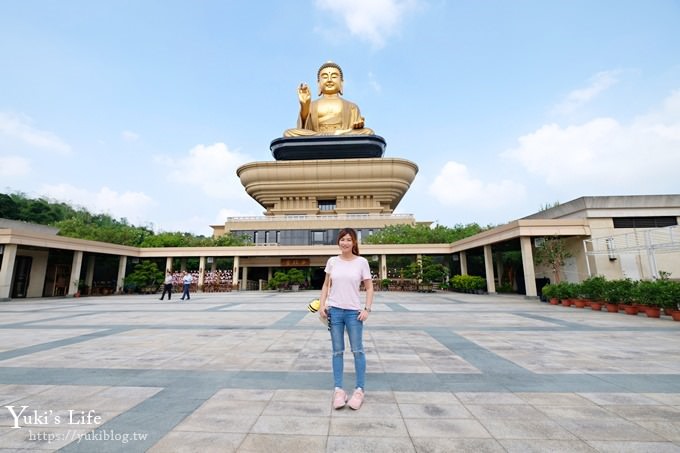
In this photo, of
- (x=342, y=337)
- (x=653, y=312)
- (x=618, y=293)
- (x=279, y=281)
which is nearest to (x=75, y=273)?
(x=279, y=281)

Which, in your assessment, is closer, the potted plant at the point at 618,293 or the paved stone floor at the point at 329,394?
the paved stone floor at the point at 329,394

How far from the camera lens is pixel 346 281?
300cm

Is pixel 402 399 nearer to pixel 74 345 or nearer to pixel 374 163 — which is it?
pixel 74 345

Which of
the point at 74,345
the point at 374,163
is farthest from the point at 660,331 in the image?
the point at 374,163

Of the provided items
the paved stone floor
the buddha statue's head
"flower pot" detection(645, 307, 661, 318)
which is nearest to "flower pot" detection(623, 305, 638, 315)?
"flower pot" detection(645, 307, 661, 318)

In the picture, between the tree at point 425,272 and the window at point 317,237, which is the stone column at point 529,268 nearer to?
the tree at point 425,272

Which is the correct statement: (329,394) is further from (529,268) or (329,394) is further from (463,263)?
(463,263)

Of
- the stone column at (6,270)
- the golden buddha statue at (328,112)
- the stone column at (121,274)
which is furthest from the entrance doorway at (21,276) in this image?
the golden buddha statue at (328,112)

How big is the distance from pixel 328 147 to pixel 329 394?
41874 mm

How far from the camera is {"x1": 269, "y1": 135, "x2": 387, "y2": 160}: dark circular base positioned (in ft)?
141

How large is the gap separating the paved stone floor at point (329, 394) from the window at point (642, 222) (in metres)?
11.0

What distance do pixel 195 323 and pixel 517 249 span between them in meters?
20.7

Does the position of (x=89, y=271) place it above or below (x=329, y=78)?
below

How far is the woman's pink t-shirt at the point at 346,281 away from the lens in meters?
2.98
